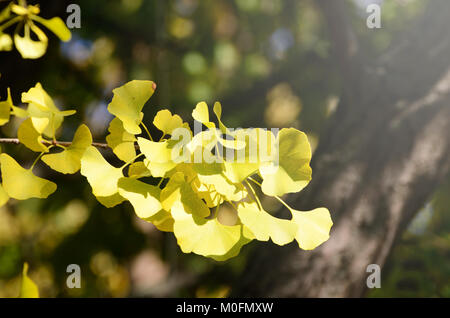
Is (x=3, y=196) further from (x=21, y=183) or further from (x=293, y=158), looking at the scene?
(x=293, y=158)

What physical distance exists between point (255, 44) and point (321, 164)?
0.98ft

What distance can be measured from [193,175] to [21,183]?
91 mm

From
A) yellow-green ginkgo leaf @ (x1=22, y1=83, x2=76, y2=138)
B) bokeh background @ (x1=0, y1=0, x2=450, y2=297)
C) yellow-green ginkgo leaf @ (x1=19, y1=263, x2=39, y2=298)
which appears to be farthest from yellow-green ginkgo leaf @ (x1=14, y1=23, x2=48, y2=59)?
bokeh background @ (x1=0, y1=0, x2=450, y2=297)

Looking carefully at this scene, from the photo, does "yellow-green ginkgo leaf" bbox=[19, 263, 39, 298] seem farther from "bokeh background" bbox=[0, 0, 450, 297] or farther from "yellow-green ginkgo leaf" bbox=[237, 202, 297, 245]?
"bokeh background" bbox=[0, 0, 450, 297]

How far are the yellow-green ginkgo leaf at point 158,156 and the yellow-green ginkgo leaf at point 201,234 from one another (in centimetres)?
2

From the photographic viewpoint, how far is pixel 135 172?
6.9 inches

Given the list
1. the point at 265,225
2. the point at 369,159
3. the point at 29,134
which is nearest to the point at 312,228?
the point at 265,225

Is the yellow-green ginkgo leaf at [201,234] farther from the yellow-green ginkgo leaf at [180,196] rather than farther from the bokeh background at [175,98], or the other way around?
the bokeh background at [175,98]

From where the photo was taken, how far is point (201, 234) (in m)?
0.15

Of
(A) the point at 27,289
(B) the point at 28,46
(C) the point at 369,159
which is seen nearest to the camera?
(A) the point at 27,289

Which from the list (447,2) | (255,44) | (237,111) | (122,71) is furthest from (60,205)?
(447,2)

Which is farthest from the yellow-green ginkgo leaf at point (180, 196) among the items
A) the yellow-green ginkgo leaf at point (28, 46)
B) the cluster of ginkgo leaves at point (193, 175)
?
the yellow-green ginkgo leaf at point (28, 46)

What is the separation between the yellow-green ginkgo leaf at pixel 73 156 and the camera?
0.57ft

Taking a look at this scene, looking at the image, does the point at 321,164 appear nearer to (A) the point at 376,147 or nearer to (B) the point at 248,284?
(A) the point at 376,147
